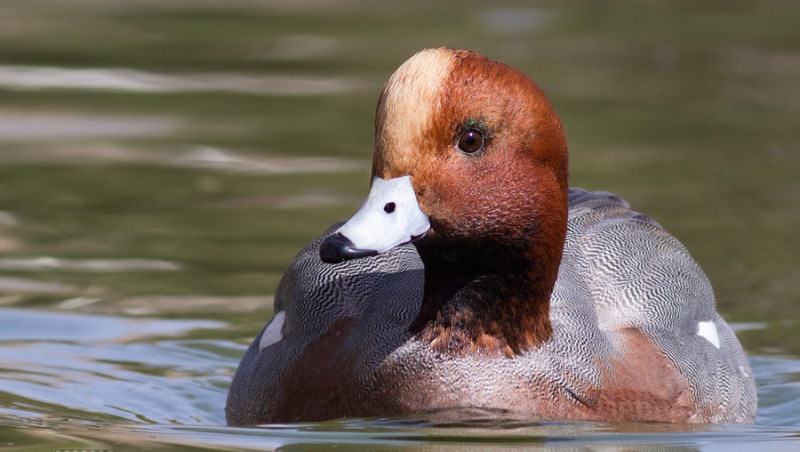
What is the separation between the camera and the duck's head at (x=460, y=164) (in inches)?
201

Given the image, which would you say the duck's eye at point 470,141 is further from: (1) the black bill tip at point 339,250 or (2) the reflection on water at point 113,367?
(2) the reflection on water at point 113,367

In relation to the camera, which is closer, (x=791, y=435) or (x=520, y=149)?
(x=520, y=149)

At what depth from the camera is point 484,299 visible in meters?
5.52

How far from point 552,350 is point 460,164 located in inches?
32.4

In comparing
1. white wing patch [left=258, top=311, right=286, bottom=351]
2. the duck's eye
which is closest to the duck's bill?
the duck's eye

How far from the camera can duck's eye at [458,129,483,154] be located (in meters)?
5.25

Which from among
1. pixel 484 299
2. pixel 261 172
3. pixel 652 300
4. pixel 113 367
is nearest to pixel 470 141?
pixel 484 299

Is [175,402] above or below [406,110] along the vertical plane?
below

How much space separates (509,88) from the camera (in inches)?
209

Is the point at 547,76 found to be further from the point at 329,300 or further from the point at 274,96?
the point at 329,300

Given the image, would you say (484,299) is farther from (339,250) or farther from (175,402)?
(175,402)

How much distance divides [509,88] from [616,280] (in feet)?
4.20

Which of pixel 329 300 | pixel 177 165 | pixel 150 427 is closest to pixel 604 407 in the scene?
pixel 329 300

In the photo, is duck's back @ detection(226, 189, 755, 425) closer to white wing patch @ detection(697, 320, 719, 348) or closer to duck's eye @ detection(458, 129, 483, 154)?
white wing patch @ detection(697, 320, 719, 348)
